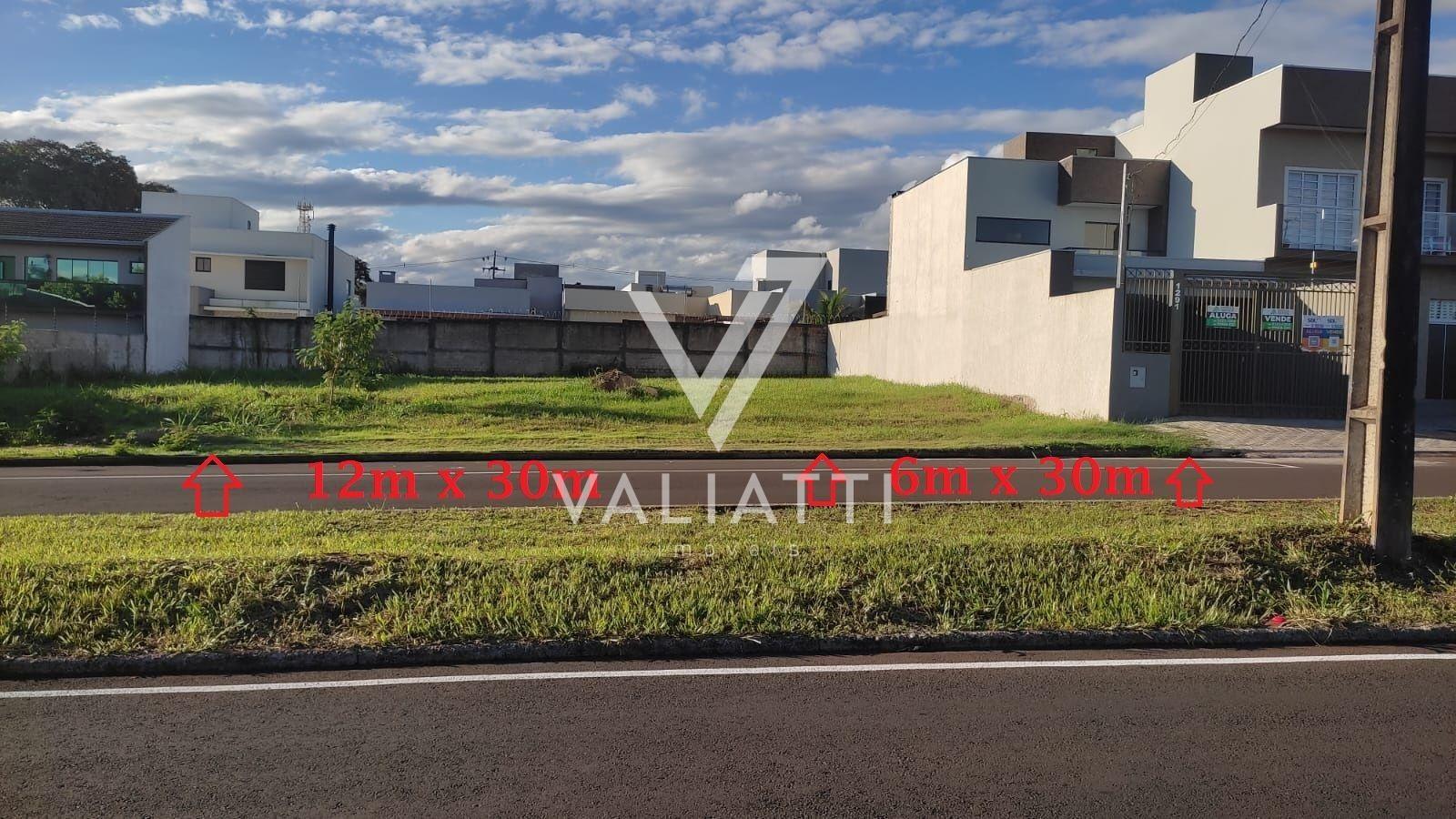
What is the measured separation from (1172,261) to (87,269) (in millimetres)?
30043

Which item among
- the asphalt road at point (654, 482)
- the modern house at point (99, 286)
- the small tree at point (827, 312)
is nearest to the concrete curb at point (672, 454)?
the asphalt road at point (654, 482)

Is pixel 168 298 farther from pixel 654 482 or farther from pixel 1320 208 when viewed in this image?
pixel 1320 208

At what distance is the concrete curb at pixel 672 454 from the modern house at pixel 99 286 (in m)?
14.3

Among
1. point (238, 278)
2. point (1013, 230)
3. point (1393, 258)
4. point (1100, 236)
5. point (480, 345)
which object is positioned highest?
point (1100, 236)

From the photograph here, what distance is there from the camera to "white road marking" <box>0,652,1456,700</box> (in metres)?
5.57

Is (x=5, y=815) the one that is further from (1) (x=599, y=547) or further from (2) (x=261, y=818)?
(1) (x=599, y=547)

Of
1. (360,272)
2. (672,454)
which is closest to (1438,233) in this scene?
(672,454)

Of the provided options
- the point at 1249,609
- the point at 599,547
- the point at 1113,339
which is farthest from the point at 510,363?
the point at 1249,609

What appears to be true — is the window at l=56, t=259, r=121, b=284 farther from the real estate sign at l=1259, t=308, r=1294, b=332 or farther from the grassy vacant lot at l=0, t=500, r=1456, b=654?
the real estate sign at l=1259, t=308, r=1294, b=332

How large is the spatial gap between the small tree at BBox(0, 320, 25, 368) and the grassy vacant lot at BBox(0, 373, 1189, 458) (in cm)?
77

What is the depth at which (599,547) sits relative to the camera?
8516 mm

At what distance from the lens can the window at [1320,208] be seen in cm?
2658

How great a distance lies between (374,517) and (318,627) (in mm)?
4046

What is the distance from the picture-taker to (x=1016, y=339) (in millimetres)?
24625
